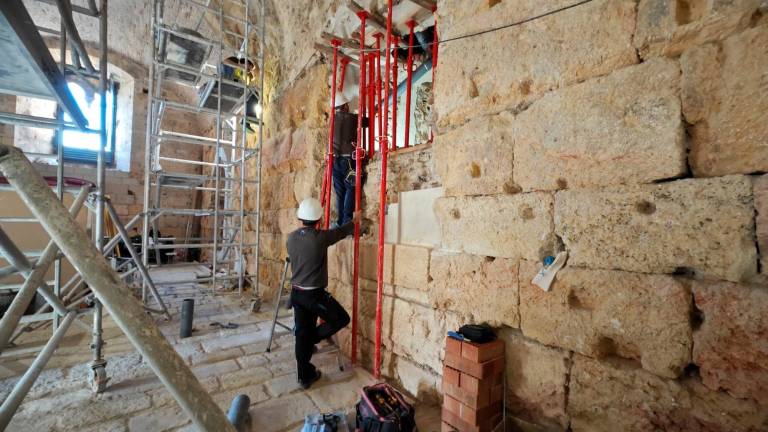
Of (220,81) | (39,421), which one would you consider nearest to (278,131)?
(220,81)

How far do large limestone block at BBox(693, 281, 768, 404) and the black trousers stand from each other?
2.29 metres

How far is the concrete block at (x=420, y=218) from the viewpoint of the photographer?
252cm

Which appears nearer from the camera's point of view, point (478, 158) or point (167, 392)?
point (478, 158)

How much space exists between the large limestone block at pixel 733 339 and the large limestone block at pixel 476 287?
30.0 inches

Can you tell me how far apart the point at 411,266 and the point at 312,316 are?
3.25ft

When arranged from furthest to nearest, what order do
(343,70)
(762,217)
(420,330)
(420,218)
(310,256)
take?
(343,70)
(310,256)
(420,218)
(420,330)
(762,217)

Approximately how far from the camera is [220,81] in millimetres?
4664

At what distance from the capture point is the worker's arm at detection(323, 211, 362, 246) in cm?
289

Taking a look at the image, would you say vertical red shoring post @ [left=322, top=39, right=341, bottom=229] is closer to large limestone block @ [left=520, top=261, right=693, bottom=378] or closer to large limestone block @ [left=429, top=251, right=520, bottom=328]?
large limestone block @ [left=429, top=251, right=520, bottom=328]

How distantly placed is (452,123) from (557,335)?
1.46 metres

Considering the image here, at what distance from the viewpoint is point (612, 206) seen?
1.54 meters

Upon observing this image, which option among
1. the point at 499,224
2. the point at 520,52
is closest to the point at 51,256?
the point at 499,224

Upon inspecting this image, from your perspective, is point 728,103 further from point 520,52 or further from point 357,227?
point 357,227

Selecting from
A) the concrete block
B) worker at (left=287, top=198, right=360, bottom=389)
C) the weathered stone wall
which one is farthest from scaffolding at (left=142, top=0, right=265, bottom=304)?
the weathered stone wall
